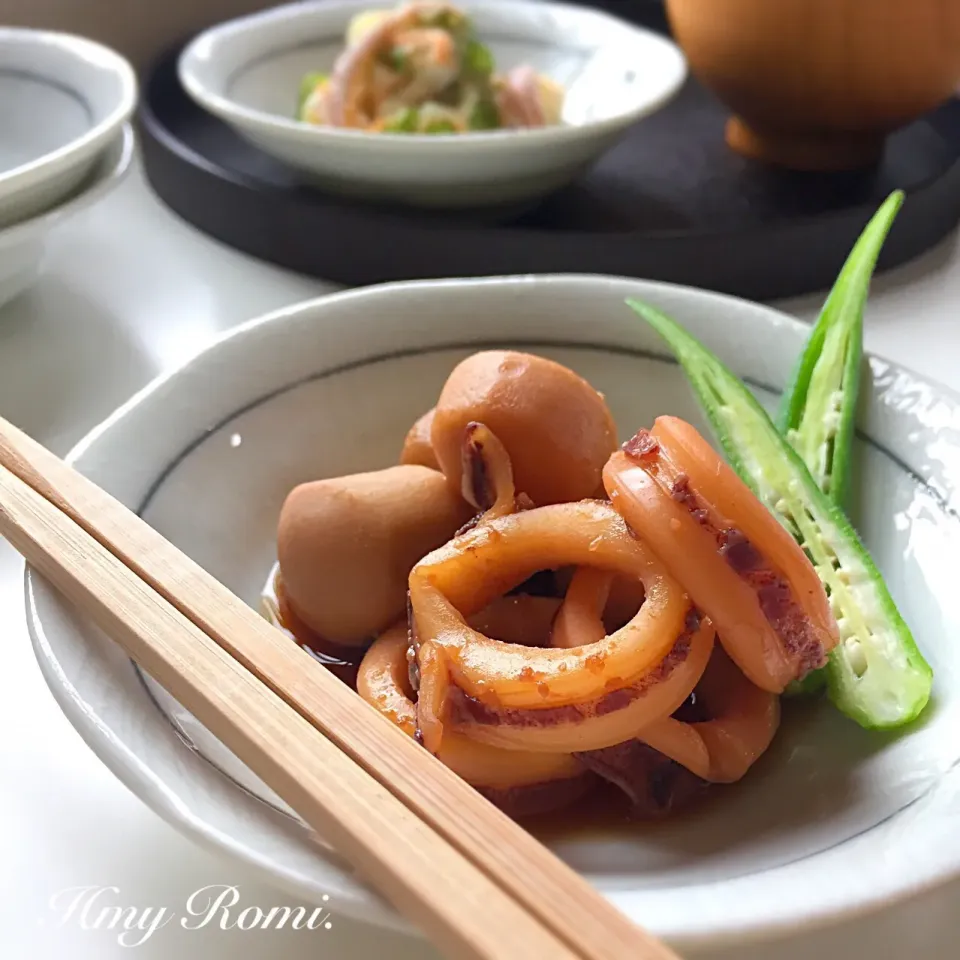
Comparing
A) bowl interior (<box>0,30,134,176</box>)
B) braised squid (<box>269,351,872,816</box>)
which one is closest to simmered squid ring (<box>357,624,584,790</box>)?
braised squid (<box>269,351,872,816</box>)

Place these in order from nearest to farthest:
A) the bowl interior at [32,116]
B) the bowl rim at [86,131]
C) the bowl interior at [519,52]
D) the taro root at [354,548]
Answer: the taro root at [354,548] < the bowl rim at [86,131] < the bowl interior at [32,116] < the bowl interior at [519,52]

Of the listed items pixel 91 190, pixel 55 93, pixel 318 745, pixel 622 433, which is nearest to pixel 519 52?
pixel 55 93

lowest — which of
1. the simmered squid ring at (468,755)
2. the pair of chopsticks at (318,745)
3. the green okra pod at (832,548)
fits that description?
the simmered squid ring at (468,755)

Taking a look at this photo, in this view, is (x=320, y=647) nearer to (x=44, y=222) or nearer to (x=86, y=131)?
(x=44, y=222)

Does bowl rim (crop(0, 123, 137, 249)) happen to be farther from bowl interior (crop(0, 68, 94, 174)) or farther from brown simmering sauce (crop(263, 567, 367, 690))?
brown simmering sauce (crop(263, 567, 367, 690))

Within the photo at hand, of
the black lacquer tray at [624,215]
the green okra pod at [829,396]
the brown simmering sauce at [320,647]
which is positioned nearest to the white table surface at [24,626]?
the black lacquer tray at [624,215]

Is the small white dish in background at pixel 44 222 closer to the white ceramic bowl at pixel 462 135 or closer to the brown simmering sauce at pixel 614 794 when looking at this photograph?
the white ceramic bowl at pixel 462 135
